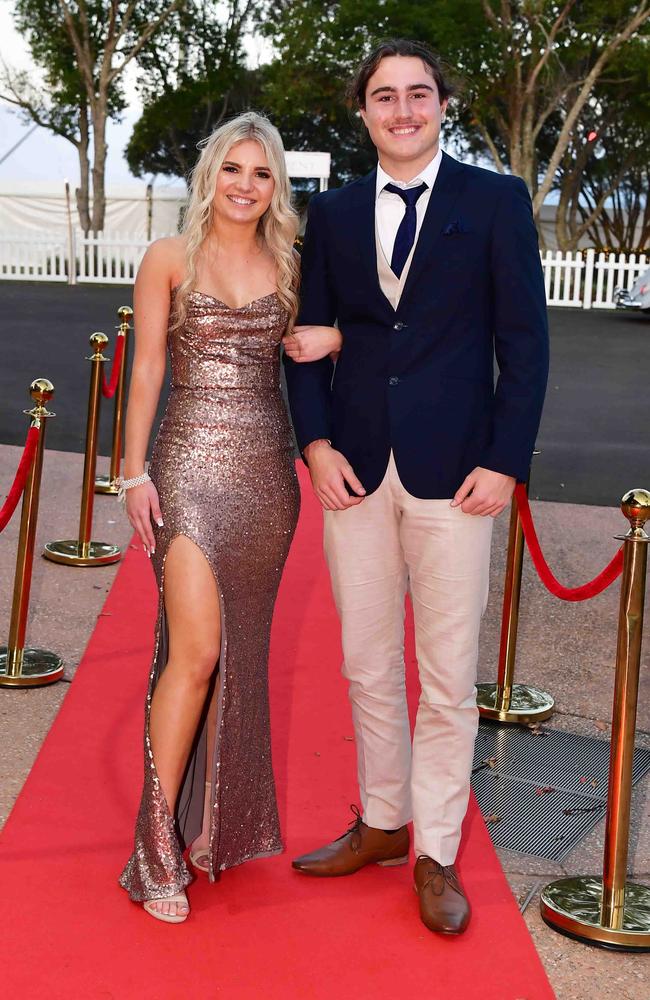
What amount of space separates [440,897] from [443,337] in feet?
4.89

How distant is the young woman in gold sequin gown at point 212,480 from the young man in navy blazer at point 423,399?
0.14 meters

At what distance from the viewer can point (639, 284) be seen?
2209 cm

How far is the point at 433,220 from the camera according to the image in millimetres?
3234

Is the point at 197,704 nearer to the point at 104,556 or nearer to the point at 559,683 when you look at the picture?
the point at 559,683

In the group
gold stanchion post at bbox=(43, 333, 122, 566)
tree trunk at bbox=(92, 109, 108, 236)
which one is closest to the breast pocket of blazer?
gold stanchion post at bbox=(43, 333, 122, 566)

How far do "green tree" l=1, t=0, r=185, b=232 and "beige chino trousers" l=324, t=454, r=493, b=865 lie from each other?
27.6m

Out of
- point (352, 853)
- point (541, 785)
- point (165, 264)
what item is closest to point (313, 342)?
point (165, 264)

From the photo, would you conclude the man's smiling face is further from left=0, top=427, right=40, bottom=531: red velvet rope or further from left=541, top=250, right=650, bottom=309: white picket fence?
left=541, top=250, right=650, bottom=309: white picket fence

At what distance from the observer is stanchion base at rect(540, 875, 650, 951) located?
11.0ft

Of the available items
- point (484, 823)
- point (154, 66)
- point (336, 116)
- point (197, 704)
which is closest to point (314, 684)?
point (484, 823)

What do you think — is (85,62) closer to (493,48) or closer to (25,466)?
(493,48)

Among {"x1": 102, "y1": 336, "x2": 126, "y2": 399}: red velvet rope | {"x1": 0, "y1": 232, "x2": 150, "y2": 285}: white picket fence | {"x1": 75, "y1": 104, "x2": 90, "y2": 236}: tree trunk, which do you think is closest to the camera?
{"x1": 102, "y1": 336, "x2": 126, "y2": 399}: red velvet rope

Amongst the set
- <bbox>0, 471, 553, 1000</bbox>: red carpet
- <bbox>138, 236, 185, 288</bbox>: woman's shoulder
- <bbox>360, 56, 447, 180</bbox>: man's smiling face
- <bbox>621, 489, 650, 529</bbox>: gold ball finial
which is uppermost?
<bbox>360, 56, 447, 180</bbox>: man's smiling face

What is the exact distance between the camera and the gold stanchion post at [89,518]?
680cm
